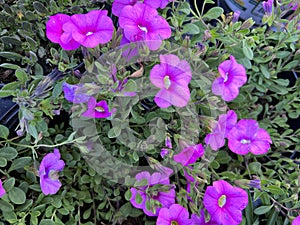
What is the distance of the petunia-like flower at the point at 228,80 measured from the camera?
0.80 m

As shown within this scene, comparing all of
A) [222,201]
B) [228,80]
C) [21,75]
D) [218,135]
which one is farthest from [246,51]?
[21,75]

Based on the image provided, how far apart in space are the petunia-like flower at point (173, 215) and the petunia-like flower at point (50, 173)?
216 mm

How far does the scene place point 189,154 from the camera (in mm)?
804

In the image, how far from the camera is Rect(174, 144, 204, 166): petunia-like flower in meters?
0.80

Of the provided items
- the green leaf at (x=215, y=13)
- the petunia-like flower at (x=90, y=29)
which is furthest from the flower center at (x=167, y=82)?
the green leaf at (x=215, y=13)

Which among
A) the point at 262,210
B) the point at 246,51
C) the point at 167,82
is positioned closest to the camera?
the point at 167,82

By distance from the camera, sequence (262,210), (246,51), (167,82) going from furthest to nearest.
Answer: (262,210) < (246,51) < (167,82)

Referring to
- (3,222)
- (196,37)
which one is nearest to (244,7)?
(196,37)

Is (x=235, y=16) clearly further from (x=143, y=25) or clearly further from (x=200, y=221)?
(x=200, y=221)

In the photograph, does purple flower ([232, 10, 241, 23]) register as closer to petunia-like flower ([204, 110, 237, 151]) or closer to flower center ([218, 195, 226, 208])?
petunia-like flower ([204, 110, 237, 151])

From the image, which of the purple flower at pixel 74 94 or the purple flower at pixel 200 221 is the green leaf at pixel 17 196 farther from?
the purple flower at pixel 200 221

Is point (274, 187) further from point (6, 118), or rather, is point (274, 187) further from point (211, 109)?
point (6, 118)

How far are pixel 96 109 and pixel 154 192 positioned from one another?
0.21m

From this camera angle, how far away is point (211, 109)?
0.84m
